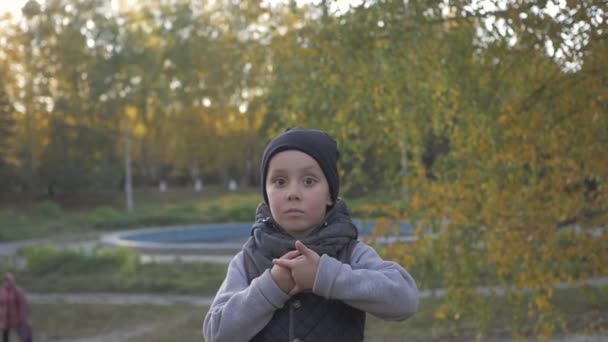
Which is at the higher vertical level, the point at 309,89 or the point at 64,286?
the point at 309,89

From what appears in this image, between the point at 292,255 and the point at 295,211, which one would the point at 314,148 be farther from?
the point at 292,255

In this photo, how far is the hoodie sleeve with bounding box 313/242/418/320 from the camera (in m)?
1.88

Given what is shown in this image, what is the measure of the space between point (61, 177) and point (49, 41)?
823cm

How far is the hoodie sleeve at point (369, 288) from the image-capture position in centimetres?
188

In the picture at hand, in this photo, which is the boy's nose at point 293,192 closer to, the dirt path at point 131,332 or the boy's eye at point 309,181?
the boy's eye at point 309,181

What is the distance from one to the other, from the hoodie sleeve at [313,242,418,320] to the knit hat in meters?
0.23

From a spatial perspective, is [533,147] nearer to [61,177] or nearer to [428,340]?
[428,340]

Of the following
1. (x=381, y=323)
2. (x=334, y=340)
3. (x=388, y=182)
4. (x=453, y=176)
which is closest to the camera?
(x=334, y=340)

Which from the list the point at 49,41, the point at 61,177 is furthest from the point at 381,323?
the point at 49,41

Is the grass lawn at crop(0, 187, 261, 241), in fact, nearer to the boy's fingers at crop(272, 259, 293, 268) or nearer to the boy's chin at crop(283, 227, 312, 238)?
the boy's chin at crop(283, 227, 312, 238)

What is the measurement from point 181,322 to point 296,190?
10.3 metres


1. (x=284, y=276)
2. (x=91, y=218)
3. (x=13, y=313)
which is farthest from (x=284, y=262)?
(x=91, y=218)

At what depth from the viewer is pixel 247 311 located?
1.92m

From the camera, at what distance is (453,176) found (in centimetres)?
562
